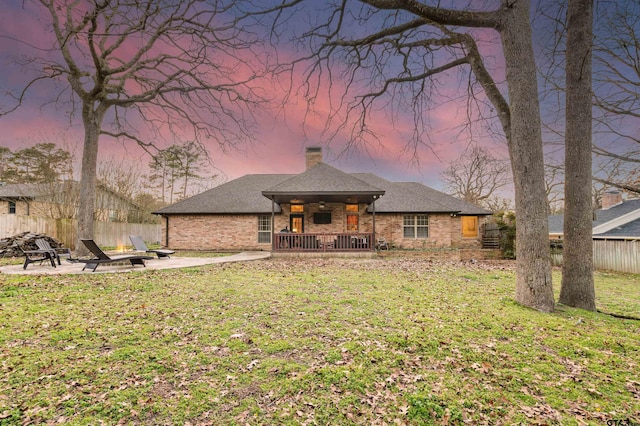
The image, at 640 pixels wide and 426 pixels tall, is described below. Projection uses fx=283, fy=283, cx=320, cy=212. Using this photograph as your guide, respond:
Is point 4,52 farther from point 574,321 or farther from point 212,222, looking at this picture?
point 574,321

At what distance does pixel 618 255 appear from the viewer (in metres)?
11.7

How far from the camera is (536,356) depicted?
11.4 feet

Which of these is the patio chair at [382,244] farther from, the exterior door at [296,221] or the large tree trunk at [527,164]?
the large tree trunk at [527,164]

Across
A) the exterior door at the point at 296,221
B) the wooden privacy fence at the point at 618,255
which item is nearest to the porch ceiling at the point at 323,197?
the exterior door at the point at 296,221

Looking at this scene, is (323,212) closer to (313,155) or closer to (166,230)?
(313,155)

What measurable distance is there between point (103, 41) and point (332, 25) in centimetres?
1270

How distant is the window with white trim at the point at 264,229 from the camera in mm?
18844

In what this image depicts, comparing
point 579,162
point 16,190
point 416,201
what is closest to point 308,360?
point 579,162

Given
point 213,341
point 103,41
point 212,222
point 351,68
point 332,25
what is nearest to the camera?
point 213,341

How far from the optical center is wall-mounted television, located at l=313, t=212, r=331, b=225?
1833 cm

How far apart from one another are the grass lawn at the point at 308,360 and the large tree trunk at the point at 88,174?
273 inches

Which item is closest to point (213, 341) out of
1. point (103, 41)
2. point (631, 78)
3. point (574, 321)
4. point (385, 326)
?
point (385, 326)

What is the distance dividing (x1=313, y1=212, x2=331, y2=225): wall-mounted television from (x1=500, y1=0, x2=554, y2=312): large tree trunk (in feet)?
43.5

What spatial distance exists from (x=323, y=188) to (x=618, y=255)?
1300 cm
